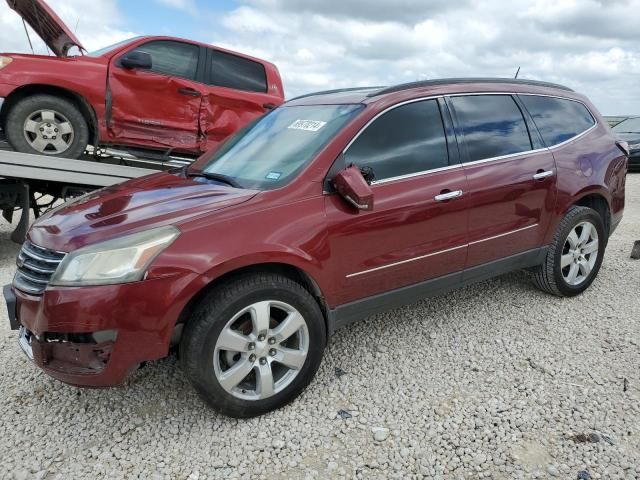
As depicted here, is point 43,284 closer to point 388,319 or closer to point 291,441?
point 291,441

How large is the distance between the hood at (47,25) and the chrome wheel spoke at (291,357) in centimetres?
453

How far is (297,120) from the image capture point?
3248 mm

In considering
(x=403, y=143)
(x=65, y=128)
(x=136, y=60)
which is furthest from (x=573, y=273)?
(x=65, y=128)

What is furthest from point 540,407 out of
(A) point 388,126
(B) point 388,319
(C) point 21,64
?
(C) point 21,64

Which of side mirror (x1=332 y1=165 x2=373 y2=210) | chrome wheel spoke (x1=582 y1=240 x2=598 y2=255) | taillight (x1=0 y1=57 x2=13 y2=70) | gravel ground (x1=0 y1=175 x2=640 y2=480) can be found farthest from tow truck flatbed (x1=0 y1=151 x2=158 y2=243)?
chrome wheel spoke (x1=582 y1=240 x2=598 y2=255)

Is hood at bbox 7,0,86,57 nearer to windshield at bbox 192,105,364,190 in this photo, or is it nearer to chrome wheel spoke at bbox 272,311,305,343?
windshield at bbox 192,105,364,190

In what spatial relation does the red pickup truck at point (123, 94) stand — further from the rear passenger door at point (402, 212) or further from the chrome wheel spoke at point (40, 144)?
the rear passenger door at point (402, 212)

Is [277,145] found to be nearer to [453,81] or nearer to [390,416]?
[453,81]

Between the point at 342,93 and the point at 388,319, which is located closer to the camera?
the point at 342,93

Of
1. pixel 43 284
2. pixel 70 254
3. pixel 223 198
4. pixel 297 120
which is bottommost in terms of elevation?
pixel 43 284

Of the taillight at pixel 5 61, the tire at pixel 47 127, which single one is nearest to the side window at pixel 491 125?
the tire at pixel 47 127

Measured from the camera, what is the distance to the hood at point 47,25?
5.20 metres

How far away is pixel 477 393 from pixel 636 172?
12498 millimetres

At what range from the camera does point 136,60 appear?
521 centimetres
